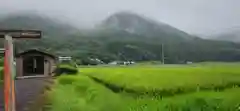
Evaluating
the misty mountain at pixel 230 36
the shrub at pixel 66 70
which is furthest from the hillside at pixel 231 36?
the shrub at pixel 66 70

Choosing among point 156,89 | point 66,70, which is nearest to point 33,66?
point 66,70

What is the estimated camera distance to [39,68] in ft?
17.6

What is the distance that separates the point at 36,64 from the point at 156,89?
9.23 ft

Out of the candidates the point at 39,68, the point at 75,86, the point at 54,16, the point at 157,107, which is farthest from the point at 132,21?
the point at 157,107

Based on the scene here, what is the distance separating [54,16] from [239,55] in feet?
8.94

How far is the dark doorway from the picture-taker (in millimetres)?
5222

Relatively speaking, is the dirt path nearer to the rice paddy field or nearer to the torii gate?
the rice paddy field

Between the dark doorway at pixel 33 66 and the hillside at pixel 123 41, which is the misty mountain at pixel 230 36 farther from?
the dark doorway at pixel 33 66

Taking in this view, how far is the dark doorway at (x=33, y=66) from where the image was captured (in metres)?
5.22

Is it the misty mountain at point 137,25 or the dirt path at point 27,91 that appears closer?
the dirt path at point 27,91

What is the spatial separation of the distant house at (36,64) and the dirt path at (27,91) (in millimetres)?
337

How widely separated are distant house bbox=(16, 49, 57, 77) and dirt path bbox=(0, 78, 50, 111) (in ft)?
1.11

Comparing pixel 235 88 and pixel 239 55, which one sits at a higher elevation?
pixel 239 55

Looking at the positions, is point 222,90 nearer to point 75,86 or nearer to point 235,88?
point 235,88
